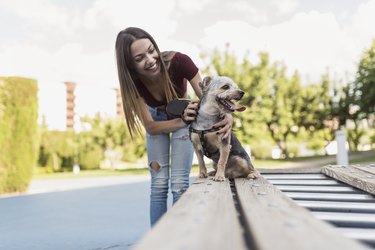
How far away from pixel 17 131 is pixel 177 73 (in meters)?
8.02

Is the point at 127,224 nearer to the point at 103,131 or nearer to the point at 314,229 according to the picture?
the point at 314,229

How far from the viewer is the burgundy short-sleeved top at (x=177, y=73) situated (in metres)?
3.43

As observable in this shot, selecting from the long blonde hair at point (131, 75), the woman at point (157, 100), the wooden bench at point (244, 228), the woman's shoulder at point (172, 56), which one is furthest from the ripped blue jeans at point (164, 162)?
the wooden bench at point (244, 228)

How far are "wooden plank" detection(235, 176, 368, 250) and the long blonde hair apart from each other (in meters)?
1.57

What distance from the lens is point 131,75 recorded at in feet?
10.9

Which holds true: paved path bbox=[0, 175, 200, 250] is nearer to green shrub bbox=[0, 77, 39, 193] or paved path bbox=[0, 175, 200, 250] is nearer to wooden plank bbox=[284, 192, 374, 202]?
green shrub bbox=[0, 77, 39, 193]

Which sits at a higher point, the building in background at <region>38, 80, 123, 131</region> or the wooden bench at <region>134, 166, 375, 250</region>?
the building in background at <region>38, 80, 123, 131</region>

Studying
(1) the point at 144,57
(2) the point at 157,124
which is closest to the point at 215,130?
(2) the point at 157,124

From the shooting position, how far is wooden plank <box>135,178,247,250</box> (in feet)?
3.66

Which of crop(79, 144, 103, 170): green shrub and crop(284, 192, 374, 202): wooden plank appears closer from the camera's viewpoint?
crop(284, 192, 374, 202): wooden plank

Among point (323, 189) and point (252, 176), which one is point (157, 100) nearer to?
point (252, 176)

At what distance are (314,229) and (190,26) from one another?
157ft

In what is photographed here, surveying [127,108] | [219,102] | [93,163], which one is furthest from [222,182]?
[93,163]

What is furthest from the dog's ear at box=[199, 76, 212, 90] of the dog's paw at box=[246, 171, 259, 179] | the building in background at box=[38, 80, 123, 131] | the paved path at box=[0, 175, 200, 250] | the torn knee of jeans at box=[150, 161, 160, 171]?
the building in background at box=[38, 80, 123, 131]
